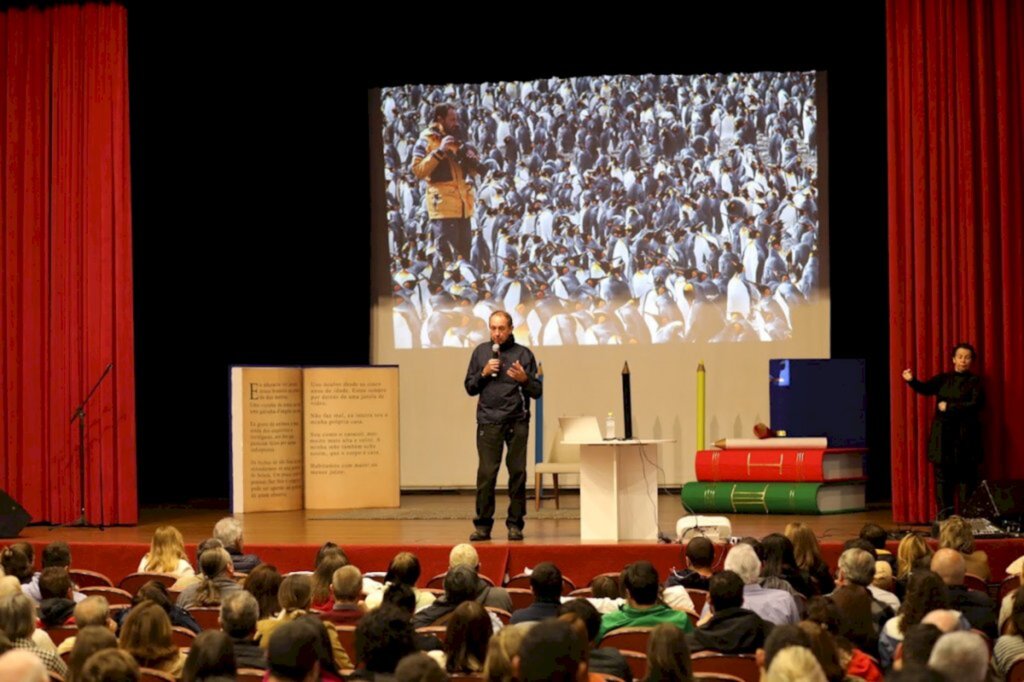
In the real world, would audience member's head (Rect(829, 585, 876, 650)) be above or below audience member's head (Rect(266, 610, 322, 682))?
below

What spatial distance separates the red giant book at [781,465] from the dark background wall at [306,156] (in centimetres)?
158

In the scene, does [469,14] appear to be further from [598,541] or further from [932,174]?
[598,541]

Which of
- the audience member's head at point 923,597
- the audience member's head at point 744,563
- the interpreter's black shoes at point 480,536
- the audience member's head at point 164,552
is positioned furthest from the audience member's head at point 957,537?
the audience member's head at point 164,552

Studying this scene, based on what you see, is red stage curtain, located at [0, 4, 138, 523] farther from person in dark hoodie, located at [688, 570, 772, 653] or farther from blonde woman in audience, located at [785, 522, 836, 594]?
person in dark hoodie, located at [688, 570, 772, 653]

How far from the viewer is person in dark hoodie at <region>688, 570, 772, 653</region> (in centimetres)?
479

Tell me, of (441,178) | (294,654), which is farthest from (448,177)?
(294,654)

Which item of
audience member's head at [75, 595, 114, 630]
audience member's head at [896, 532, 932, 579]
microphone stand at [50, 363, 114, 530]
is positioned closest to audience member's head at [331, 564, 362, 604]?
audience member's head at [75, 595, 114, 630]

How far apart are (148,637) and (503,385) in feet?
14.5

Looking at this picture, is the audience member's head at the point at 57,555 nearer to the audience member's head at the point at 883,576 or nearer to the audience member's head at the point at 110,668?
the audience member's head at the point at 110,668

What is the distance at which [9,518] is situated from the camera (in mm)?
9805

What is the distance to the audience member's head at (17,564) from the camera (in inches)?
264

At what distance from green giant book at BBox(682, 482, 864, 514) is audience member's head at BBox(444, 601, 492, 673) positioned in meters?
6.30

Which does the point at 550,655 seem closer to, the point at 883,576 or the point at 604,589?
the point at 604,589

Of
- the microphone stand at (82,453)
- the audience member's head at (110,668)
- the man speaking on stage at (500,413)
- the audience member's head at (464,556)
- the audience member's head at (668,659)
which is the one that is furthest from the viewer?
the microphone stand at (82,453)
